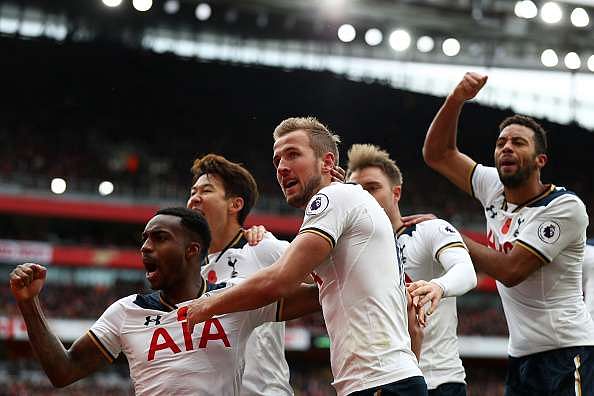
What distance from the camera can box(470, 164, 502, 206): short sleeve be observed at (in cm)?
589

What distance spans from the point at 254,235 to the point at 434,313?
1.24 metres

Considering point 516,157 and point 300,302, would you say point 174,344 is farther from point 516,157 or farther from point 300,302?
point 516,157

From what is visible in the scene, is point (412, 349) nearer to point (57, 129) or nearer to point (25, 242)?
point (25, 242)

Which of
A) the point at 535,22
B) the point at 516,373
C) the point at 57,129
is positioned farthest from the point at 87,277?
the point at 516,373

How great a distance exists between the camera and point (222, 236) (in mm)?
5574

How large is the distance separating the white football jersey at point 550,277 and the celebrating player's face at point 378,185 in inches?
30.2

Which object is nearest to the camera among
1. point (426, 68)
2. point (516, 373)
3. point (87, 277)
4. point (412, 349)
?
→ point (412, 349)

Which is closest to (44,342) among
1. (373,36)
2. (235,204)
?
(235,204)

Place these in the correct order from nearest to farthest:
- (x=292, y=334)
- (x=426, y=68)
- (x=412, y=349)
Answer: (x=412, y=349)
(x=292, y=334)
(x=426, y=68)

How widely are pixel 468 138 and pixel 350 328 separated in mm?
25196

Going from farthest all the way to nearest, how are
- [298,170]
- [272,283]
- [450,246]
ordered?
1. [450,246]
2. [298,170]
3. [272,283]

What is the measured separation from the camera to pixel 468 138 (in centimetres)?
2822

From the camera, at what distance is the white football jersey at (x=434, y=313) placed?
5.39 m

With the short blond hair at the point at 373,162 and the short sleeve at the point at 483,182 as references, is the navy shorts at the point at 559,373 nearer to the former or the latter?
the short sleeve at the point at 483,182
